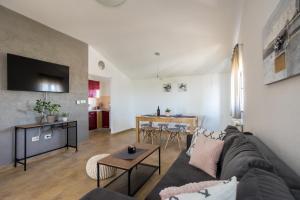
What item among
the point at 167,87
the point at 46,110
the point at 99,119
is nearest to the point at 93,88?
the point at 99,119

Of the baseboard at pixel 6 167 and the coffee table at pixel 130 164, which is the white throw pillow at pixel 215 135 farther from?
the baseboard at pixel 6 167

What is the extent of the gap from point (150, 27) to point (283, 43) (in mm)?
2948

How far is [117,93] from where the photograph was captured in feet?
20.1

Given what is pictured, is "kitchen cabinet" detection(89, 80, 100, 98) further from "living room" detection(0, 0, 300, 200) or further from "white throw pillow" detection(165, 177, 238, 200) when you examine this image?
"white throw pillow" detection(165, 177, 238, 200)

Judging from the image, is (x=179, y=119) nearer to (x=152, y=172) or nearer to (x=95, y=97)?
(x=152, y=172)

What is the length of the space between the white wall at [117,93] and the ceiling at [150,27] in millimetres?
379

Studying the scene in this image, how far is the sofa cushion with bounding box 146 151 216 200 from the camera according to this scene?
1.48 m

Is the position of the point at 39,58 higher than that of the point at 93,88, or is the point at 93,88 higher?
the point at 39,58

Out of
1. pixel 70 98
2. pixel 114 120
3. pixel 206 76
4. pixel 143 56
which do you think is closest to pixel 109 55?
pixel 143 56

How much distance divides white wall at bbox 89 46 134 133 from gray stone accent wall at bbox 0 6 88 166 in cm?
40

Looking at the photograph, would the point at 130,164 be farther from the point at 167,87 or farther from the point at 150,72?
the point at 167,87

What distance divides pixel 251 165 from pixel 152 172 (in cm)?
192

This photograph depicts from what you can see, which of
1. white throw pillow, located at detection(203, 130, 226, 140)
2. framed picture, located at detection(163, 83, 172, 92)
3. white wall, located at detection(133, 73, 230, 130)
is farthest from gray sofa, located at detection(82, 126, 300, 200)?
framed picture, located at detection(163, 83, 172, 92)

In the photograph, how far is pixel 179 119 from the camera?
435 centimetres
